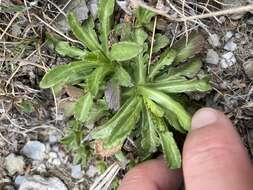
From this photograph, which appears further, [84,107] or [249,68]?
[249,68]

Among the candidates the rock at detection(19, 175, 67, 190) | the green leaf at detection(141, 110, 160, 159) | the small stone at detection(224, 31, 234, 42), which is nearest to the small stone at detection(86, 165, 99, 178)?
the rock at detection(19, 175, 67, 190)

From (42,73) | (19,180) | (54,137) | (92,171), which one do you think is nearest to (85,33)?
(42,73)

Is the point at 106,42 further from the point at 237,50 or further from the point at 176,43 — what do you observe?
the point at 237,50

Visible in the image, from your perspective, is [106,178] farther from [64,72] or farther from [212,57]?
[212,57]

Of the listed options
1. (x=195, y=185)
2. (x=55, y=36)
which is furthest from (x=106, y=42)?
(x=195, y=185)

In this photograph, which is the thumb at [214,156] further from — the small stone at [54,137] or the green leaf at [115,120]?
the small stone at [54,137]

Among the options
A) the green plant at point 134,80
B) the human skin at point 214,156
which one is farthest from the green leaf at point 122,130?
the human skin at point 214,156

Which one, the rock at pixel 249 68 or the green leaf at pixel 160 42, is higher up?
the green leaf at pixel 160 42
